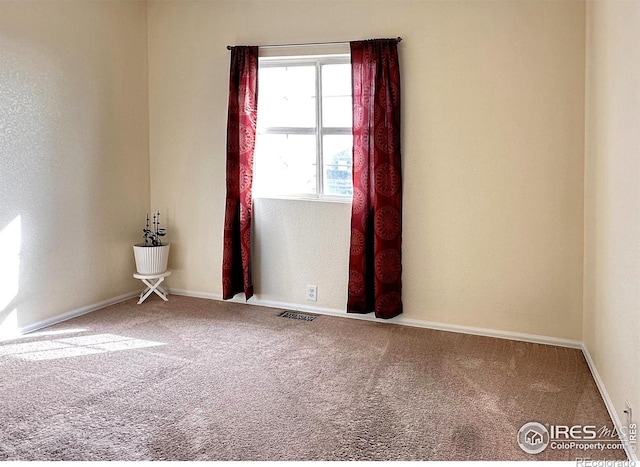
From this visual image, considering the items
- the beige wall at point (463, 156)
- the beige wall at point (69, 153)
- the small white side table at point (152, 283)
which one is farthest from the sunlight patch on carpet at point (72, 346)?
the beige wall at point (463, 156)

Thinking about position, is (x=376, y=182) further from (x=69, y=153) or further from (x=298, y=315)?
(x=69, y=153)

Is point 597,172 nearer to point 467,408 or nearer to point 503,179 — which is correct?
point 503,179

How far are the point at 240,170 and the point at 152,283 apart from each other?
4.15 ft

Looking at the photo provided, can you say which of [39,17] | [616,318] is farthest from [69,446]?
[39,17]

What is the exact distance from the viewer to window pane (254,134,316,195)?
454cm

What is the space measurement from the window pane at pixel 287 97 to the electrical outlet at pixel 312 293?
128 cm

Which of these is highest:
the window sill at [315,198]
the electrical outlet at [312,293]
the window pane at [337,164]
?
the window pane at [337,164]

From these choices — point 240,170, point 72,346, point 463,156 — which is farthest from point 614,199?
point 72,346

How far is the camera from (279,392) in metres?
3.02

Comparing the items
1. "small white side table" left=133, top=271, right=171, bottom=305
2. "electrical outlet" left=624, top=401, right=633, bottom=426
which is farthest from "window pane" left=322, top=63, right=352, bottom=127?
"electrical outlet" left=624, top=401, right=633, bottom=426

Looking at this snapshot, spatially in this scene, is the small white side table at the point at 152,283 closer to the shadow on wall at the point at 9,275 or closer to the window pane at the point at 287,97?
the shadow on wall at the point at 9,275

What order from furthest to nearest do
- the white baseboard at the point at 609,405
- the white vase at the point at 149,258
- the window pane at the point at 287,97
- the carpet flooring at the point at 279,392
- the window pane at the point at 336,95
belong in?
the white vase at the point at 149,258 → the window pane at the point at 287,97 → the window pane at the point at 336,95 → the carpet flooring at the point at 279,392 → the white baseboard at the point at 609,405

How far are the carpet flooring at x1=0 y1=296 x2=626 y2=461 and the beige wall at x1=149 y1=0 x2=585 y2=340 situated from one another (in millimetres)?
361

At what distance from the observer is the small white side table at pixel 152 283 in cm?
472
